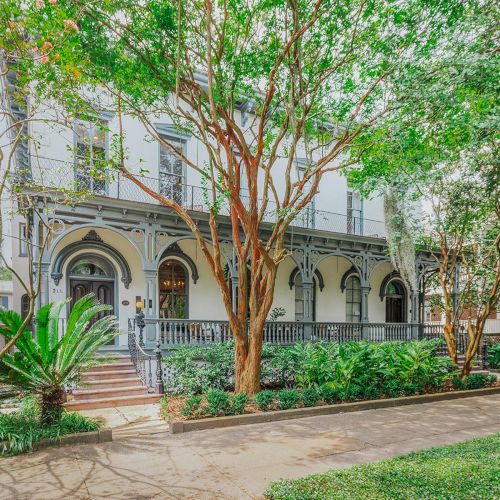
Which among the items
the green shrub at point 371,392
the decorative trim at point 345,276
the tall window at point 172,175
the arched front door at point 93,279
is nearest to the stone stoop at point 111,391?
the arched front door at point 93,279

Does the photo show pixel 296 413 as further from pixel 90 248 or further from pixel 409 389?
pixel 90 248

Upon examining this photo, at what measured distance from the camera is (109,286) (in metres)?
12.8

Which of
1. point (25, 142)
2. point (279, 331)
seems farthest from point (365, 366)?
point (25, 142)

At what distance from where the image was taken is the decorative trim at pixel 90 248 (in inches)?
459

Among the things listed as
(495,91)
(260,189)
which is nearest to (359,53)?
(495,91)

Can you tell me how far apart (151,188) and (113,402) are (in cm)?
664

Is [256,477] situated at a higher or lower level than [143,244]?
lower

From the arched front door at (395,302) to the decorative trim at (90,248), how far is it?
12411 mm

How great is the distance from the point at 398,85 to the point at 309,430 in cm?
648

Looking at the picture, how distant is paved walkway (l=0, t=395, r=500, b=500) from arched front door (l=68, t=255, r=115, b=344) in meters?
6.75

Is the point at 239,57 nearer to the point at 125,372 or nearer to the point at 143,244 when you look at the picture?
the point at 143,244

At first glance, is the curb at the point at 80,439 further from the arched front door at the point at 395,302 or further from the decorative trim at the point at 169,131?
the arched front door at the point at 395,302

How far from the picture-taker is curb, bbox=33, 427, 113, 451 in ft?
19.0

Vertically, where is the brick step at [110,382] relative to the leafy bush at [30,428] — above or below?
below
